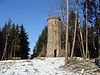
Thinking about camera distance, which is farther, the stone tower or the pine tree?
the pine tree

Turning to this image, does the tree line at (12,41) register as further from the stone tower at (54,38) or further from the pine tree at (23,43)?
the stone tower at (54,38)

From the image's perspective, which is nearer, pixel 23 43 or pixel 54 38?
pixel 54 38

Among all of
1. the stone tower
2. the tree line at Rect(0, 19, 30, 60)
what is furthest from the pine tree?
the stone tower

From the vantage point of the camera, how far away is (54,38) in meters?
34.8

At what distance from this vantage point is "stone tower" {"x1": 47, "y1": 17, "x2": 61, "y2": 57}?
34094 millimetres

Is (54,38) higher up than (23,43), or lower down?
lower down

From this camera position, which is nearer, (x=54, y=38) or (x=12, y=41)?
(x=54, y=38)

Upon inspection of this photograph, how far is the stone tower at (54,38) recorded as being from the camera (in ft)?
112

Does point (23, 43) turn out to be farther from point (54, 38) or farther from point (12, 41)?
point (54, 38)

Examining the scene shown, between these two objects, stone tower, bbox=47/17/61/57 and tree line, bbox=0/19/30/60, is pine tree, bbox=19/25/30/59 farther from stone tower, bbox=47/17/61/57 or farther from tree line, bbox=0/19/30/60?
stone tower, bbox=47/17/61/57

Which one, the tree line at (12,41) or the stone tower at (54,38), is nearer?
the stone tower at (54,38)

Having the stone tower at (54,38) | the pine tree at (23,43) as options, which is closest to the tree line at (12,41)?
the pine tree at (23,43)

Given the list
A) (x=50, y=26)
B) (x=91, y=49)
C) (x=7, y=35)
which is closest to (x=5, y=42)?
(x=7, y=35)

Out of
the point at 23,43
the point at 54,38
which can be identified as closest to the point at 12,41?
the point at 23,43
